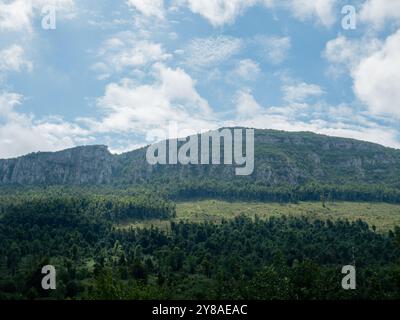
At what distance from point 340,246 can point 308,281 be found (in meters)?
68.5

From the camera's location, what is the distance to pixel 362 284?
390 feet

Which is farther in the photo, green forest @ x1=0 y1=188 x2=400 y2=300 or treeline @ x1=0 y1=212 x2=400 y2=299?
treeline @ x1=0 y1=212 x2=400 y2=299

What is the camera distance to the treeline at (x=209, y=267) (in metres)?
105

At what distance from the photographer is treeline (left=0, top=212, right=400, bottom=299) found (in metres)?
105

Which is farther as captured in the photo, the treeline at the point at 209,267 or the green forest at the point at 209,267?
the treeline at the point at 209,267

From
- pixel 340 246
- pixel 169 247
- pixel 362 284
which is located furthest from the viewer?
pixel 169 247

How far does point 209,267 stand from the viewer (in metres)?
145

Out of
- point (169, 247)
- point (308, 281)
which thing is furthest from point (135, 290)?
point (169, 247)
